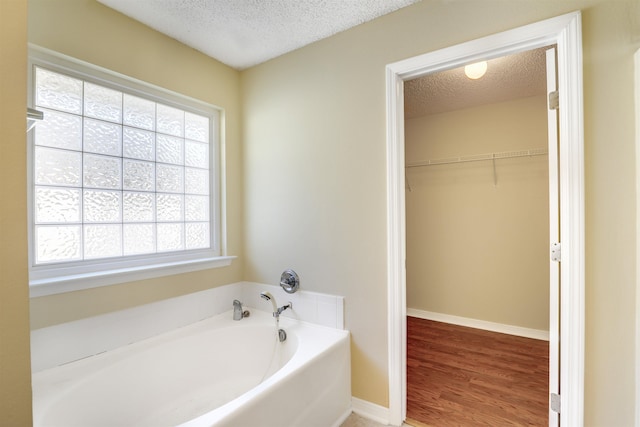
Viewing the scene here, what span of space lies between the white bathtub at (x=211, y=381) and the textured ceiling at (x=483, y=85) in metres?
2.22

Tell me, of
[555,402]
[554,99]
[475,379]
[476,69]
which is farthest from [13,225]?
[475,379]

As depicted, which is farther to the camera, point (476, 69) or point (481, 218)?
point (481, 218)

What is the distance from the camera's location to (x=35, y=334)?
55.7 inches

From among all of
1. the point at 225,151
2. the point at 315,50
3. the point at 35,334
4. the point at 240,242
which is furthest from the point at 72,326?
the point at 315,50

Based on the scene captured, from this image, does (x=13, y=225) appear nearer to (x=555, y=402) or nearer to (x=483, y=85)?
(x=555, y=402)

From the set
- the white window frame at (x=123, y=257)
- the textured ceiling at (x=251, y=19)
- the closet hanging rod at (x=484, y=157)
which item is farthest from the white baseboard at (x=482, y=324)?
the textured ceiling at (x=251, y=19)

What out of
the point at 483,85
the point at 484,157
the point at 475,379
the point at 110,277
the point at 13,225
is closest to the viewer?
the point at 13,225

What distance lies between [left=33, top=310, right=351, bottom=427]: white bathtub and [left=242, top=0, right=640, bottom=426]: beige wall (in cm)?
29

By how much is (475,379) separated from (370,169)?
1777 mm

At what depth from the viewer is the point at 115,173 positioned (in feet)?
5.84

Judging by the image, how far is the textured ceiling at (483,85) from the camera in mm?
2287

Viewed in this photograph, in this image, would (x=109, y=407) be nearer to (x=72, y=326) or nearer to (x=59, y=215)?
(x=72, y=326)

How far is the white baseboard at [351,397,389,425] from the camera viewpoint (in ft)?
5.81

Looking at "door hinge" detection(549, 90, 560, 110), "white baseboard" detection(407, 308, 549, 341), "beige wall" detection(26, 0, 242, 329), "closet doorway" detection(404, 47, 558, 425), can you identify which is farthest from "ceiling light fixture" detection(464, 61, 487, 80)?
"white baseboard" detection(407, 308, 549, 341)
